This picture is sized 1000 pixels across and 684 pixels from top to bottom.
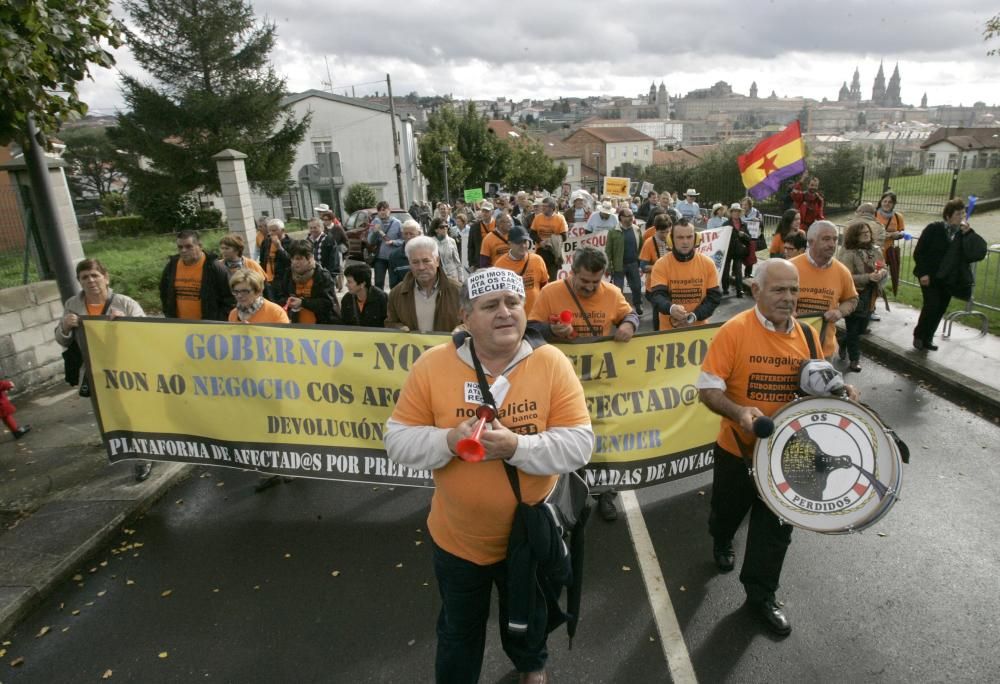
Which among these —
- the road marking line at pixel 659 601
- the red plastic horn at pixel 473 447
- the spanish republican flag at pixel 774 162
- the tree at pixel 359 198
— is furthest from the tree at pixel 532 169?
the red plastic horn at pixel 473 447

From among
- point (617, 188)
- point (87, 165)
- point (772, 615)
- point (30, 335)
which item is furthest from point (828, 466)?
point (87, 165)

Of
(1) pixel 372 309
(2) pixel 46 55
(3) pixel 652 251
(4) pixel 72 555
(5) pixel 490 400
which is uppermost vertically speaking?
(2) pixel 46 55

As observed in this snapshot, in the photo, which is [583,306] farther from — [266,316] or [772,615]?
[266,316]

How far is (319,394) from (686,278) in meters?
3.41

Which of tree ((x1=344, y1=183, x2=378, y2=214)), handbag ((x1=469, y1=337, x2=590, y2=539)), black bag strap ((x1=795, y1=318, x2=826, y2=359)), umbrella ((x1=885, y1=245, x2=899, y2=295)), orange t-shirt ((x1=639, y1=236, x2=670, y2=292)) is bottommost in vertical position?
tree ((x1=344, y1=183, x2=378, y2=214))

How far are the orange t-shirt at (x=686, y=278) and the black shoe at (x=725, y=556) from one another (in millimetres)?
2273

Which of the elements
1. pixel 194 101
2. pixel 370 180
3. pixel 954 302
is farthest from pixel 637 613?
pixel 370 180

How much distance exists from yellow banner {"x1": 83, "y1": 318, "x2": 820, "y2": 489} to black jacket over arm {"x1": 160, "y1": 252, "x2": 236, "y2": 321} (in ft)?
4.11

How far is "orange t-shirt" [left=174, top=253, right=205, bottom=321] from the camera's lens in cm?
616

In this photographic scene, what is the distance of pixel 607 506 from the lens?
15.2 ft

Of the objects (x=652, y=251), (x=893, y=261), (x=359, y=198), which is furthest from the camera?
(x=359, y=198)

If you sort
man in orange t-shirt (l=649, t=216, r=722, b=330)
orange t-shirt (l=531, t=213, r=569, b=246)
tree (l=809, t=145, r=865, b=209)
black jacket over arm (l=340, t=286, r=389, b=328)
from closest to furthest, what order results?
1. black jacket over arm (l=340, t=286, r=389, b=328)
2. man in orange t-shirt (l=649, t=216, r=722, b=330)
3. orange t-shirt (l=531, t=213, r=569, b=246)
4. tree (l=809, t=145, r=865, b=209)

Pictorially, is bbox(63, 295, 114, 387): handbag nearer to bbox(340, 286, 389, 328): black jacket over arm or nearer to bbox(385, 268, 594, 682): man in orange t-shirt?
bbox(340, 286, 389, 328): black jacket over arm

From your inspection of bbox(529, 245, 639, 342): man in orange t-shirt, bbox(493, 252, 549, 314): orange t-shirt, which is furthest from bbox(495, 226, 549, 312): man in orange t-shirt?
bbox(529, 245, 639, 342): man in orange t-shirt
